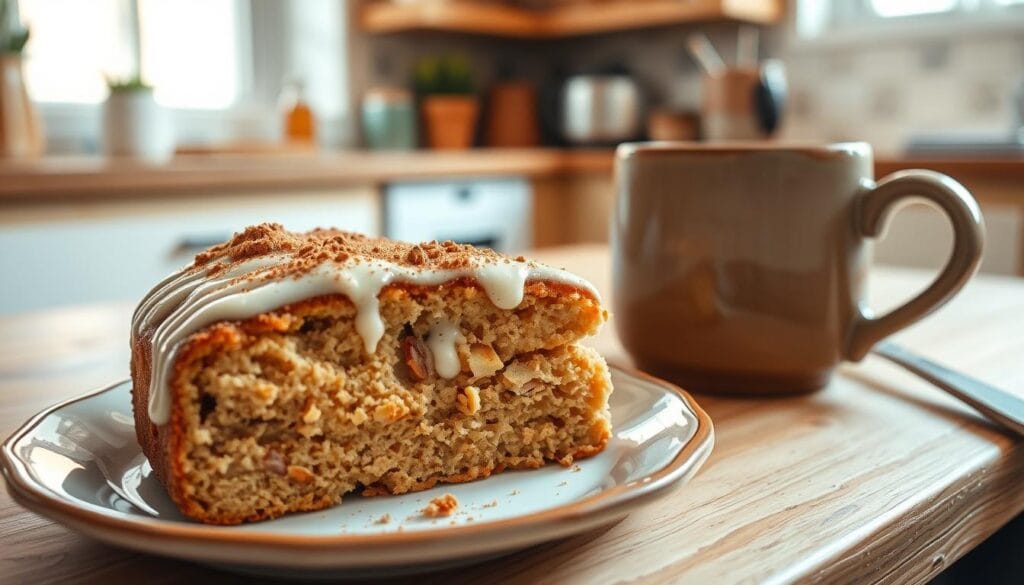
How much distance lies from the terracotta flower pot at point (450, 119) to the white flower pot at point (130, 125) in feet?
3.82

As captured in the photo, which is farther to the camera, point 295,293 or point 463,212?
point 463,212

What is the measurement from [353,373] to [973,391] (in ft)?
1.51

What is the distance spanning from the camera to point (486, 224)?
2873mm

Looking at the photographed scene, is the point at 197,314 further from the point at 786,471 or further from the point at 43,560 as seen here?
the point at 786,471

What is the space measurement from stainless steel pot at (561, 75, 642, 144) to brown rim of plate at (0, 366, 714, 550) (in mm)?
2805

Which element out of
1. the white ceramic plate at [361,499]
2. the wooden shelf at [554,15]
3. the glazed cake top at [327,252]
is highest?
the wooden shelf at [554,15]

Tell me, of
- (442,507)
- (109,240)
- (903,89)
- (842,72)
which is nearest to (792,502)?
(442,507)

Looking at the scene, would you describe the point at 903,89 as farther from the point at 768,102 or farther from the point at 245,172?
the point at 245,172

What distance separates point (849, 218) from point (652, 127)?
8.51 ft

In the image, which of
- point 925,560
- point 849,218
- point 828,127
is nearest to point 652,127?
point 828,127

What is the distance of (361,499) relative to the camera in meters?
0.52

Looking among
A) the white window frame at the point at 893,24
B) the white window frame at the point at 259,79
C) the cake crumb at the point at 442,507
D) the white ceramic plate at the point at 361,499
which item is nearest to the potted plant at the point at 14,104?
the white window frame at the point at 259,79

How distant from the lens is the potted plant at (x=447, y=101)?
128 inches

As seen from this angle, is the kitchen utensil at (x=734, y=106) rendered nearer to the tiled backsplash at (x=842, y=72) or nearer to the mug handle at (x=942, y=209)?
the tiled backsplash at (x=842, y=72)
